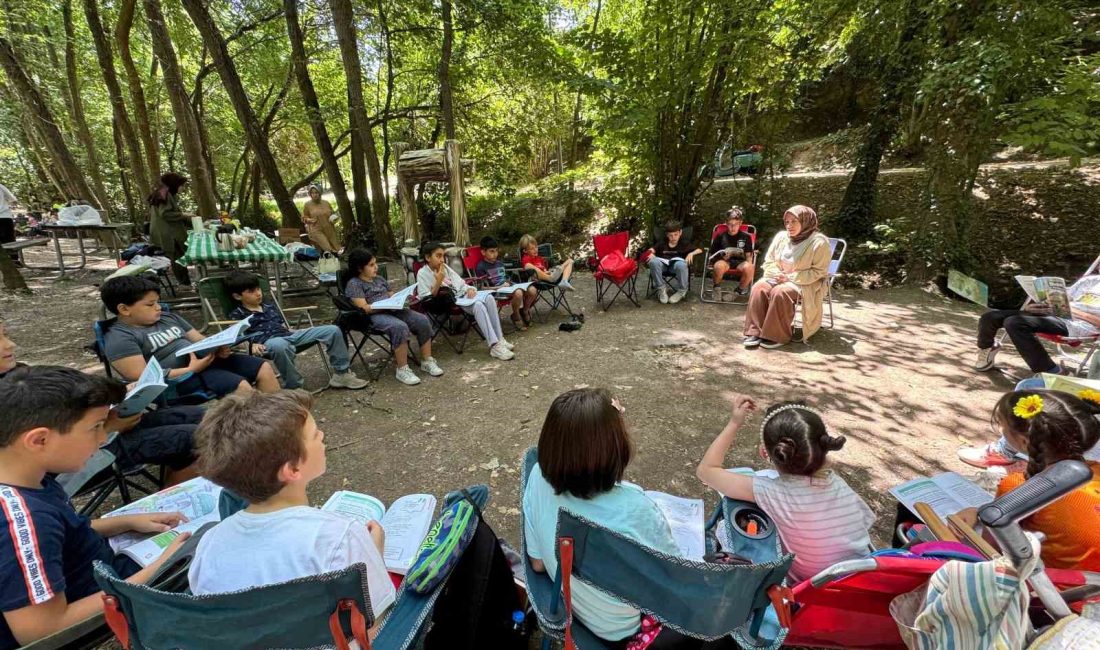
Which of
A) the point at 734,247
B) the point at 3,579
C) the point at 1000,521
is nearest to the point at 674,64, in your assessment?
the point at 734,247

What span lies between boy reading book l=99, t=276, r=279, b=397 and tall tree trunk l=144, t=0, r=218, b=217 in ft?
18.0

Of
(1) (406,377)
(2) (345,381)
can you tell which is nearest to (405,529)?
(1) (406,377)

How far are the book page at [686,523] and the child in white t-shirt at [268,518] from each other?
997 millimetres

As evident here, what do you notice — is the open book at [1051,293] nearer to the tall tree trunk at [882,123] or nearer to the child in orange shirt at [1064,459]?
the child in orange shirt at [1064,459]

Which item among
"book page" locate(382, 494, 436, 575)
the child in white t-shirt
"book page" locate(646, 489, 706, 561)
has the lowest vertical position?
"book page" locate(646, 489, 706, 561)

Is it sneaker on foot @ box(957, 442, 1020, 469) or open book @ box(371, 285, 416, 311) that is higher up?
open book @ box(371, 285, 416, 311)

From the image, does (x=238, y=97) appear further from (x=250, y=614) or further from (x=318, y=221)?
(x=250, y=614)

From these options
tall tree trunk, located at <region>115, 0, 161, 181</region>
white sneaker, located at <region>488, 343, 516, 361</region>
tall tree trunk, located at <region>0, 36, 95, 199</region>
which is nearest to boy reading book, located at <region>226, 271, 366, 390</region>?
white sneaker, located at <region>488, 343, 516, 361</region>

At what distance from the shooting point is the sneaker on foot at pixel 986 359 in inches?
149

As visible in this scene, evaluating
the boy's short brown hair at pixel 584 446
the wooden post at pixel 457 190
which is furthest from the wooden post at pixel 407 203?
the boy's short brown hair at pixel 584 446

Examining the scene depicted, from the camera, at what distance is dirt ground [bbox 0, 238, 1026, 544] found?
110 inches

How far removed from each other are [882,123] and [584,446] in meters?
8.68

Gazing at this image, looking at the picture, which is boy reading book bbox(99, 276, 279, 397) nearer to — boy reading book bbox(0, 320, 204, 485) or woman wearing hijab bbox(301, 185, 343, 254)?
boy reading book bbox(0, 320, 204, 485)

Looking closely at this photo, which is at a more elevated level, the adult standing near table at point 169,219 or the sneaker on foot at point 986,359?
the adult standing near table at point 169,219
